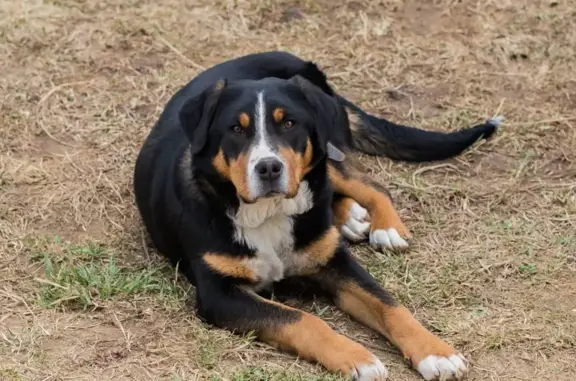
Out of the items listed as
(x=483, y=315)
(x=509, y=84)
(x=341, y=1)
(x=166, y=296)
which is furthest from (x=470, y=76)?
(x=166, y=296)

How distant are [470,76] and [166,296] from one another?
12.3ft

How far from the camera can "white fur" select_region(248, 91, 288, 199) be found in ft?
16.5

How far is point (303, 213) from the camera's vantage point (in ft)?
18.2

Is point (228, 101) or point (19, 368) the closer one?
point (19, 368)

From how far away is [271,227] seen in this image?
18.0 feet

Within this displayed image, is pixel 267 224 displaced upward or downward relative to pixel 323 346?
upward

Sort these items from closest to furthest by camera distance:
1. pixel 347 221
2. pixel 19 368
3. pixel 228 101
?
pixel 19 368, pixel 228 101, pixel 347 221

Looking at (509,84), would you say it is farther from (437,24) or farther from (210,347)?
(210,347)

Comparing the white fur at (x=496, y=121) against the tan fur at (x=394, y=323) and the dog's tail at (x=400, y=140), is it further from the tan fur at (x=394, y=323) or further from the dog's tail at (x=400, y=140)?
the tan fur at (x=394, y=323)

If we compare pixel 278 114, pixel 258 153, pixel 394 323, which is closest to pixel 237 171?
pixel 258 153

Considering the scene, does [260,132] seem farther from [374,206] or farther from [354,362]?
[374,206]

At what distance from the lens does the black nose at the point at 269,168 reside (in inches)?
197

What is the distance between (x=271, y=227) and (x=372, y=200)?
1185mm

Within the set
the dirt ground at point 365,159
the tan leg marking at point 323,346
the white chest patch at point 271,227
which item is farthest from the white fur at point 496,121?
the tan leg marking at point 323,346
